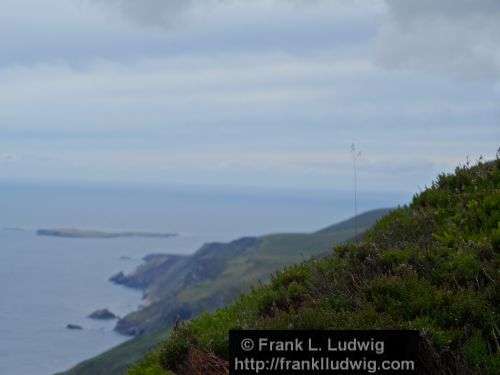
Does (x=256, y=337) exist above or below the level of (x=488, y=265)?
below

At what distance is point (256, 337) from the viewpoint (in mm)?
7336

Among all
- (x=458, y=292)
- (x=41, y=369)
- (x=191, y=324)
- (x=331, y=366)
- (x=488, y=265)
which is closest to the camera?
(x=331, y=366)

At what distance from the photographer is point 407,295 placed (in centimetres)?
834

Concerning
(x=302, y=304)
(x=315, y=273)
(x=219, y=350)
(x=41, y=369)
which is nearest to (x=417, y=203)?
(x=315, y=273)

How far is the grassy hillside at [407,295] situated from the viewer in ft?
24.8

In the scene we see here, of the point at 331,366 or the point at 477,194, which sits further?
the point at 477,194

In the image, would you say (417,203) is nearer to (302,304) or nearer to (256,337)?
(302,304)

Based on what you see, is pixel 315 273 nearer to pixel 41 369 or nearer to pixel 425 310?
pixel 425 310

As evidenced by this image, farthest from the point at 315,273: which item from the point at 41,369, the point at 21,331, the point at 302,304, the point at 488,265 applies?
the point at 21,331

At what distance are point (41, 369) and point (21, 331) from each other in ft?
127

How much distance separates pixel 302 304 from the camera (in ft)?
30.0

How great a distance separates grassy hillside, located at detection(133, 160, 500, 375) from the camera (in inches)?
297

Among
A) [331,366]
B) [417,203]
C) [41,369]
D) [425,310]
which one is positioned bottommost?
[41,369]

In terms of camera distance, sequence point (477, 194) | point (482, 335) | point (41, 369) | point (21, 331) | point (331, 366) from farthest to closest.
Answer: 1. point (21, 331)
2. point (41, 369)
3. point (477, 194)
4. point (482, 335)
5. point (331, 366)
